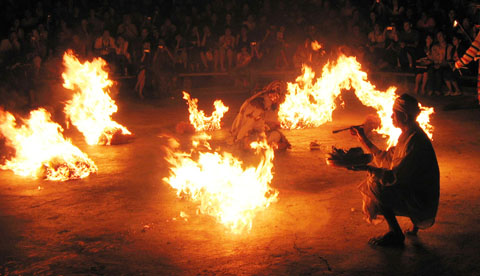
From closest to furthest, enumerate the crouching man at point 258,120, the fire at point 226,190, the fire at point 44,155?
the fire at point 226,190 → the fire at point 44,155 → the crouching man at point 258,120

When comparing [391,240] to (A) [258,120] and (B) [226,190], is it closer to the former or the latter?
(B) [226,190]

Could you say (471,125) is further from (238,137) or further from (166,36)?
(166,36)

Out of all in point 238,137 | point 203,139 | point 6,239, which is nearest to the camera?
point 6,239

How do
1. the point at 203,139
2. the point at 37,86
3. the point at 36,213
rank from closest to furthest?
the point at 36,213, the point at 203,139, the point at 37,86

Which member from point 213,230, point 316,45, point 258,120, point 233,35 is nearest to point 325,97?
point 258,120

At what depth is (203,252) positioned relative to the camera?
16.4ft

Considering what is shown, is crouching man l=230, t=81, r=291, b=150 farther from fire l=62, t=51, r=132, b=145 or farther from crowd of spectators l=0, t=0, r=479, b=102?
crowd of spectators l=0, t=0, r=479, b=102

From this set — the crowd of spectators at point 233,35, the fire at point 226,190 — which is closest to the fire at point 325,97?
the fire at point 226,190

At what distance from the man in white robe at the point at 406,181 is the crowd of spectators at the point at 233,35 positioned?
1266 centimetres

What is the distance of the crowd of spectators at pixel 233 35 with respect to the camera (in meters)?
17.2

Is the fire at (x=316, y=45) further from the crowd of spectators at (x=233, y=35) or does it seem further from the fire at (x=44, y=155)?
the fire at (x=44, y=155)

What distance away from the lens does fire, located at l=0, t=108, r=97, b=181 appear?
7.86 meters

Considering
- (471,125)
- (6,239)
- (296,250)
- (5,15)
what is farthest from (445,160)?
(5,15)

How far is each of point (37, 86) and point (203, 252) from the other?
12422mm
